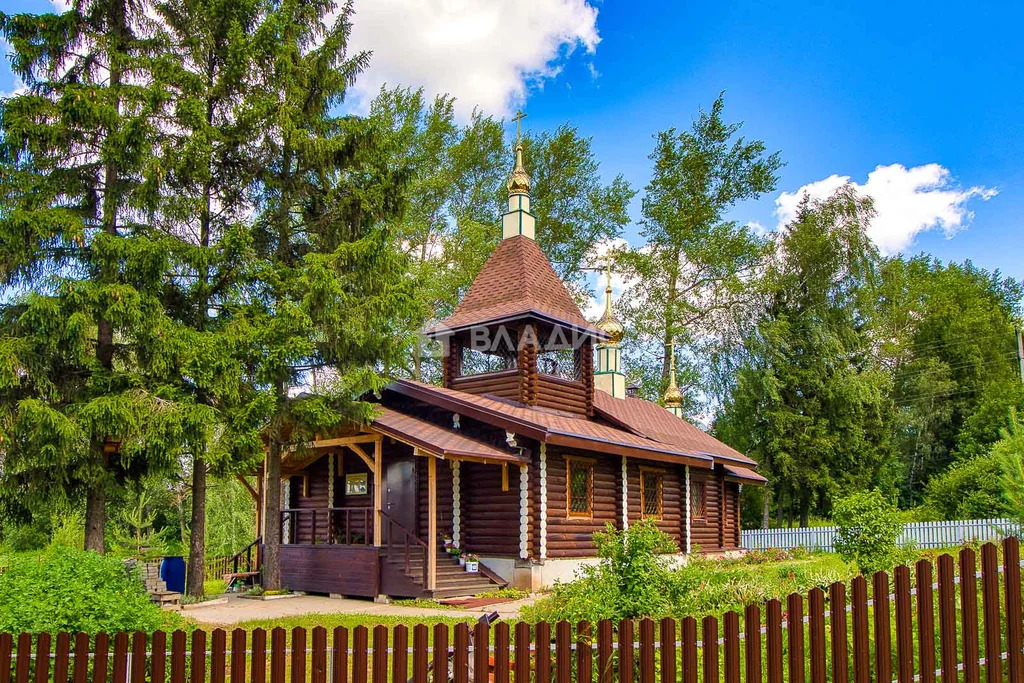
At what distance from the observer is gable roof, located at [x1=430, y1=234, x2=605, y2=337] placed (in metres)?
17.3

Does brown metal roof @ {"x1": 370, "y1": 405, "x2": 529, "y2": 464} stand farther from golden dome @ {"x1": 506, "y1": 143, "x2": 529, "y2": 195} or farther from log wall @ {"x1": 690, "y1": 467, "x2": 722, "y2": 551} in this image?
log wall @ {"x1": 690, "y1": 467, "x2": 722, "y2": 551}

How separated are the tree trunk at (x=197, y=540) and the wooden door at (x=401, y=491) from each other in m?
3.79

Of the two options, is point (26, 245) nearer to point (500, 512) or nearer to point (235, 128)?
point (235, 128)

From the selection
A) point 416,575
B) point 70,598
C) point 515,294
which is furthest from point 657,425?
point 70,598

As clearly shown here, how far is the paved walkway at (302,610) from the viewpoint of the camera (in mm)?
11812

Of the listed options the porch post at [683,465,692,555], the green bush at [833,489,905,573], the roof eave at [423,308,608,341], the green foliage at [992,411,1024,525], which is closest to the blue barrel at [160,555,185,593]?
the roof eave at [423,308,608,341]

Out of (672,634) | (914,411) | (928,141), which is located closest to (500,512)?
(672,634)

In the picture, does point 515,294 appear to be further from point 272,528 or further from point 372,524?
point 272,528

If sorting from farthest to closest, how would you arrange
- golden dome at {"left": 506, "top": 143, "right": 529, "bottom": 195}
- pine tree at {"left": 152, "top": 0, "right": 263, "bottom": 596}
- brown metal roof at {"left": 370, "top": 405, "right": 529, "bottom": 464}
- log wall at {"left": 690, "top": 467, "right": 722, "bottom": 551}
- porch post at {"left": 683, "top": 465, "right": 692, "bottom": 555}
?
log wall at {"left": 690, "top": 467, "right": 722, "bottom": 551} → porch post at {"left": 683, "top": 465, "right": 692, "bottom": 555} → golden dome at {"left": 506, "top": 143, "right": 529, "bottom": 195} → brown metal roof at {"left": 370, "top": 405, "right": 529, "bottom": 464} → pine tree at {"left": 152, "top": 0, "right": 263, "bottom": 596}

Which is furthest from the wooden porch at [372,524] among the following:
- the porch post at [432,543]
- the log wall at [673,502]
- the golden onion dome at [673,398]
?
the golden onion dome at [673,398]

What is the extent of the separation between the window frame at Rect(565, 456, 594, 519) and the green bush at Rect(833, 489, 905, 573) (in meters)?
6.03

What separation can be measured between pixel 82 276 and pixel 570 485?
9464 millimetres

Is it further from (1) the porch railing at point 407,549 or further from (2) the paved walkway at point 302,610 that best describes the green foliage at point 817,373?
(2) the paved walkway at point 302,610

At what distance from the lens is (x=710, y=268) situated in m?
31.9
